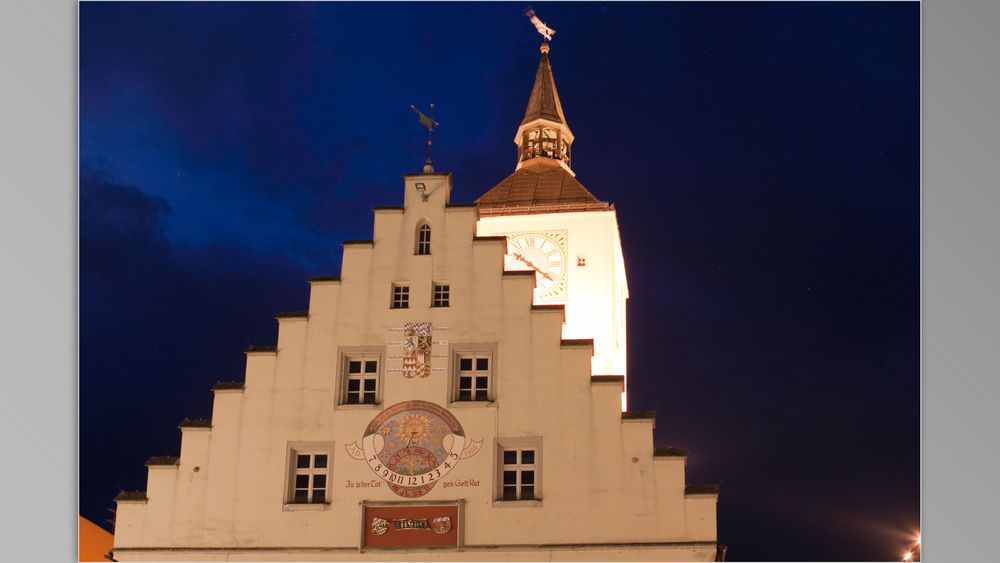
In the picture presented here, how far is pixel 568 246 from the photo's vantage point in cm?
2106

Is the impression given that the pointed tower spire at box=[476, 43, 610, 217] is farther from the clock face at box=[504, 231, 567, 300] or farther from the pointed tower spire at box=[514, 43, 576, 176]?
the clock face at box=[504, 231, 567, 300]

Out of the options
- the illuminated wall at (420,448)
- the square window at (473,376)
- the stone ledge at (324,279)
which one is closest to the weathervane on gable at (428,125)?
the illuminated wall at (420,448)

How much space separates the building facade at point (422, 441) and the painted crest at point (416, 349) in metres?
0.02

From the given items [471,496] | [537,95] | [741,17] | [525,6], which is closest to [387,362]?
[471,496]

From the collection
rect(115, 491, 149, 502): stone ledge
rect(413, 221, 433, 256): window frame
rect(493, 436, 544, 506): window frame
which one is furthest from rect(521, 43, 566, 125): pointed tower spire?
rect(115, 491, 149, 502): stone ledge

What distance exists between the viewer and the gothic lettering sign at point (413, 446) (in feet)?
49.1

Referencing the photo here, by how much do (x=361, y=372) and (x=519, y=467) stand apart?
210cm

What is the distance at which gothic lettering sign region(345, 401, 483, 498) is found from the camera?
1497 centimetres

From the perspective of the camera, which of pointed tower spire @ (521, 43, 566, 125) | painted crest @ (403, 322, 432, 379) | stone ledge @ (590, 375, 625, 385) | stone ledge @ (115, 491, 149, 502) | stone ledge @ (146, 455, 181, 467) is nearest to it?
stone ledge @ (115, 491, 149, 502)

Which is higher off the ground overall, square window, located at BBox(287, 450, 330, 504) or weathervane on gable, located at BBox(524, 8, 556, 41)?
weathervane on gable, located at BBox(524, 8, 556, 41)

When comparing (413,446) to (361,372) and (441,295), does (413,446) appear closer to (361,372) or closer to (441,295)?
(361,372)

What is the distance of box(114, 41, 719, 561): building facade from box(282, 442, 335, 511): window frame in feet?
0.05
